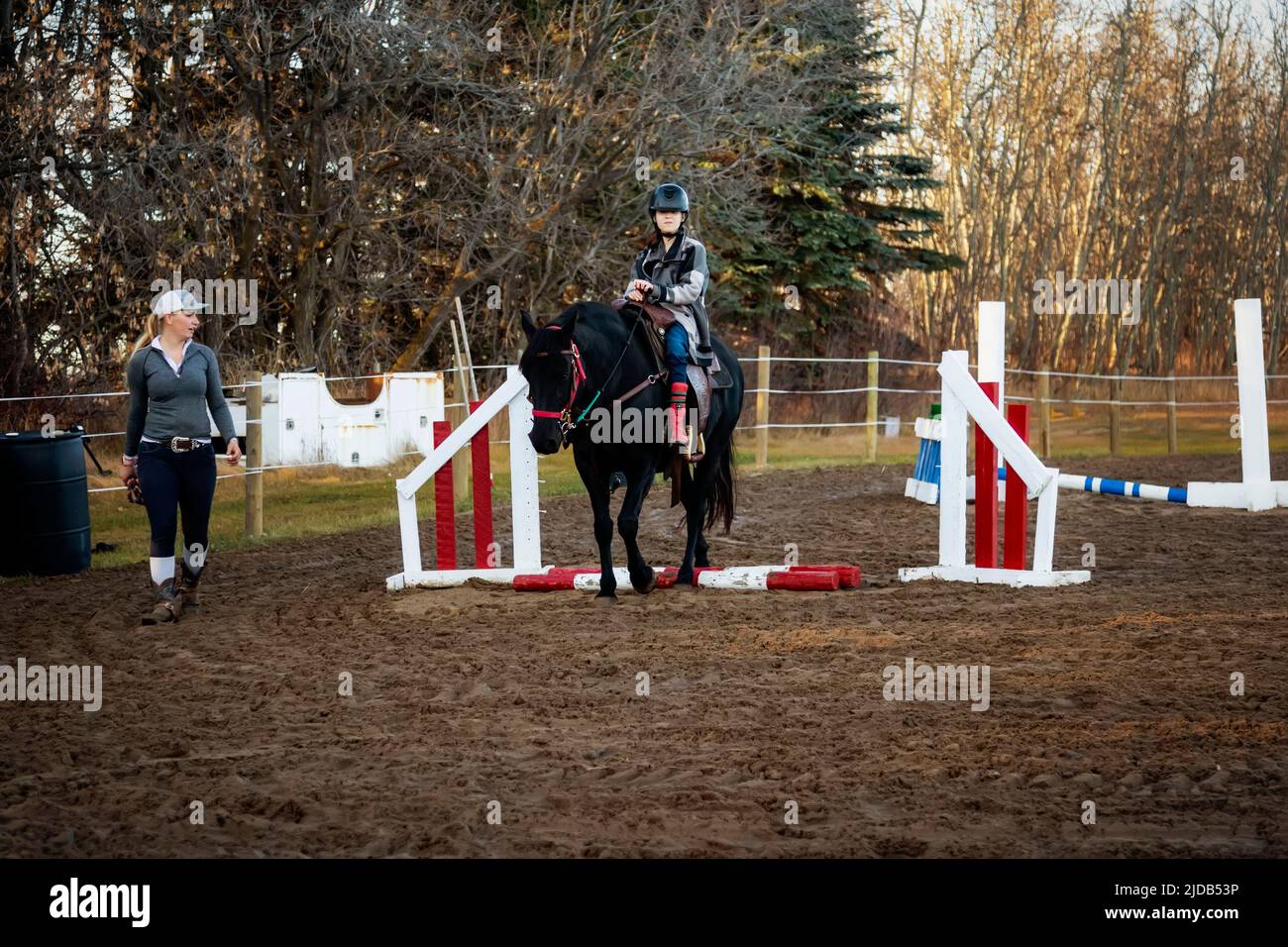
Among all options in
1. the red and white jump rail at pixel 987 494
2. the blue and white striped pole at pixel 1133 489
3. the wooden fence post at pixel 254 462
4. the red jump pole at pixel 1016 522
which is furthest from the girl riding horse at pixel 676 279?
the wooden fence post at pixel 254 462

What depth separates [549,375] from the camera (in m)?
7.91

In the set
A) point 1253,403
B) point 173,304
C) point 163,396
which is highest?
point 173,304

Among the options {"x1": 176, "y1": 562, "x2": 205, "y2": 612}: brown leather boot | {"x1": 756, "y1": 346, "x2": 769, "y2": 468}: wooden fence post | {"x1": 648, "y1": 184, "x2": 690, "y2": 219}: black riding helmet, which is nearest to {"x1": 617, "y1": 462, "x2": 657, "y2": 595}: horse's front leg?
{"x1": 648, "y1": 184, "x2": 690, "y2": 219}: black riding helmet

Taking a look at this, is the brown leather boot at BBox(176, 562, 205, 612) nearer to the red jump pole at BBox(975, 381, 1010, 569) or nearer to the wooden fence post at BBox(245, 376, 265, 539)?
the wooden fence post at BBox(245, 376, 265, 539)

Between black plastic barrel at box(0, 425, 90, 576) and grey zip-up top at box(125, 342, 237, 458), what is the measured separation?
2296mm

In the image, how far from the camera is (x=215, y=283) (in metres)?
17.0

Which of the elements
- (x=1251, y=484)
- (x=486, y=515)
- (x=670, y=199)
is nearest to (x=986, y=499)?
(x=670, y=199)

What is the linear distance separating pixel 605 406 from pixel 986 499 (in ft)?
9.02

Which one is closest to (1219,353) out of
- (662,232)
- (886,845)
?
(662,232)

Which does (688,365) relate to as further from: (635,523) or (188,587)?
(188,587)

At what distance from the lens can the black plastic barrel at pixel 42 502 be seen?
1019cm

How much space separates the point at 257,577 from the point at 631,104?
44.0ft

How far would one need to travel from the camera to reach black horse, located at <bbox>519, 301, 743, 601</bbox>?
7.92 m
